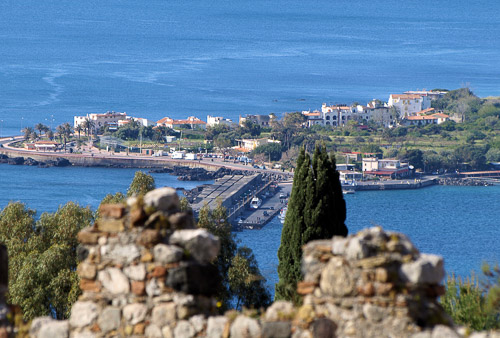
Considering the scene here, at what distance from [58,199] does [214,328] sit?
252 feet

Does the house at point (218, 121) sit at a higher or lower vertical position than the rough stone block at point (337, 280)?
higher

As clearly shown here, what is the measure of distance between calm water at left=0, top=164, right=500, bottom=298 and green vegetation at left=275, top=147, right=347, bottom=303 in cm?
3785

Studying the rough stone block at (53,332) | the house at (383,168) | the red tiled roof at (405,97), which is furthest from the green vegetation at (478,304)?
the red tiled roof at (405,97)

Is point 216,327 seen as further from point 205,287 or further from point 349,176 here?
point 349,176

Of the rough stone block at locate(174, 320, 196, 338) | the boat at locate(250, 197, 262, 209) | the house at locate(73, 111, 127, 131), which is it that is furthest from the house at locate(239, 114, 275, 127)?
the rough stone block at locate(174, 320, 196, 338)

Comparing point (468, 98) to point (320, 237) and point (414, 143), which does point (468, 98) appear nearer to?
point (414, 143)

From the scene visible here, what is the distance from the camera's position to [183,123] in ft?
410

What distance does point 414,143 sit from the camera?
117500 millimetres

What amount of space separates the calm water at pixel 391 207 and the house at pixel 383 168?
444 cm

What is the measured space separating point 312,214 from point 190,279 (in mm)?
11297

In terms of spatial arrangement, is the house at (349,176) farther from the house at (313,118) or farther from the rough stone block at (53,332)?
the rough stone block at (53,332)

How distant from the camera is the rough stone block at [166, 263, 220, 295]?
15.7 feet

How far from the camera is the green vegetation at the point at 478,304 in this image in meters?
9.11

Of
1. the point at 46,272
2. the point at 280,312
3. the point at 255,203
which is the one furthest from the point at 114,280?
the point at 255,203
